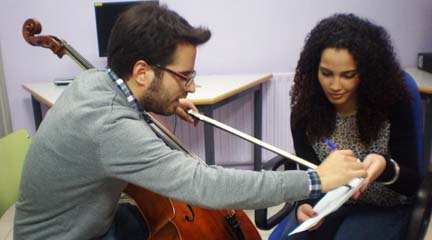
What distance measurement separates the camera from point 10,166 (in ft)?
4.16

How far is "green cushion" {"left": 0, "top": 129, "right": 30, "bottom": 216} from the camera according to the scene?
1.23 m

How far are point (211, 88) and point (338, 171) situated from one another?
1333 mm

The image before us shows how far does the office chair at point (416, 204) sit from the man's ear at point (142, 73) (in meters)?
0.49

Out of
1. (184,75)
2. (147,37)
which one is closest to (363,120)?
(184,75)

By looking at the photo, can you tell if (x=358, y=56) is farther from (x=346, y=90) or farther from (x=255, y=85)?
(x=255, y=85)

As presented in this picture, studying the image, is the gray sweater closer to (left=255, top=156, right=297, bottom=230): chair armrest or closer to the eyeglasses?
the eyeglasses

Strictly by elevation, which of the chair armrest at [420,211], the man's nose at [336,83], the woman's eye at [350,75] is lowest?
the chair armrest at [420,211]

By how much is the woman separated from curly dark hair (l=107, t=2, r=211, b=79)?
427 mm

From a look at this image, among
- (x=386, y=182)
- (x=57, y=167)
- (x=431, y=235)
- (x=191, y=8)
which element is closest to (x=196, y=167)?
(x=57, y=167)

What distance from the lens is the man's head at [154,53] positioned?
88cm

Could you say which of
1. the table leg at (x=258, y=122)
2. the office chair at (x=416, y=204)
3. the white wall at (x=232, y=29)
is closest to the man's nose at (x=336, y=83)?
the office chair at (x=416, y=204)

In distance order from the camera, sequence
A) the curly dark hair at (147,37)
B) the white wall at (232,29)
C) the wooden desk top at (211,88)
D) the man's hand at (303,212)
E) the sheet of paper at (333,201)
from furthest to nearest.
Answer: the white wall at (232,29) → the wooden desk top at (211,88) → the man's hand at (303,212) → the curly dark hair at (147,37) → the sheet of paper at (333,201)

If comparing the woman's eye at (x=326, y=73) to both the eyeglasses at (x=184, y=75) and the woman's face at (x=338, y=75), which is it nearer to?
the woman's face at (x=338, y=75)

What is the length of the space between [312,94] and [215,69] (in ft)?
4.72
